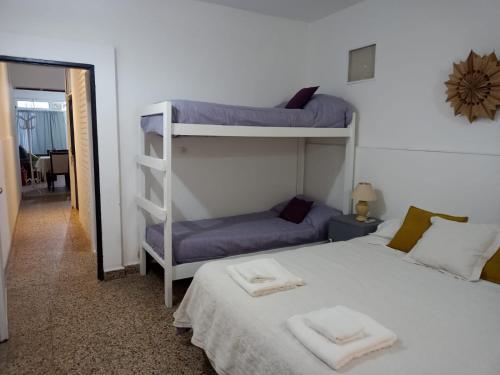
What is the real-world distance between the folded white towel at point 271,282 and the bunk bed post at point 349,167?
1.71m

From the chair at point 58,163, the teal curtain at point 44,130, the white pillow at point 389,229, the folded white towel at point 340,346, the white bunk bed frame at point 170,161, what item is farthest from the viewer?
the teal curtain at point 44,130

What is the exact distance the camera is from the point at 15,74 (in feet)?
24.3

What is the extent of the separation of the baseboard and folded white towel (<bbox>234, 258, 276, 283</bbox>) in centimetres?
169

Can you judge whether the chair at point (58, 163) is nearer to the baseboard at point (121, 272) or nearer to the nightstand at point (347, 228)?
the baseboard at point (121, 272)

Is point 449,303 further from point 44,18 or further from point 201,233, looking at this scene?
point 44,18

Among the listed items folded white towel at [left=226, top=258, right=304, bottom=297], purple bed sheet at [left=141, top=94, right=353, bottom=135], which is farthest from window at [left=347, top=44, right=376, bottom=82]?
folded white towel at [left=226, top=258, right=304, bottom=297]

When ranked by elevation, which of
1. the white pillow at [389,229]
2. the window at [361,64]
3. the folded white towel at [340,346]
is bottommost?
the folded white towel at [340,346]

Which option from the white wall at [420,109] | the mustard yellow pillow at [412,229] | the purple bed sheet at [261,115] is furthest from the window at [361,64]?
the mustard yellow pillow at [412,229]

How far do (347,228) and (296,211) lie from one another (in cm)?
64

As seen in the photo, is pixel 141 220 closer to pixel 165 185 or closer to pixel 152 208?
pixel 152 208

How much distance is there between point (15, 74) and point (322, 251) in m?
7.69

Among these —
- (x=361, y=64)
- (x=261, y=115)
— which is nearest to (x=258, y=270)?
(x=261, y=115)

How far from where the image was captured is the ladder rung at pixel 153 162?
2.71m

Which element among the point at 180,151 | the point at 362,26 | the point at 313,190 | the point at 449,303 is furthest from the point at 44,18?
the point at 449,303
